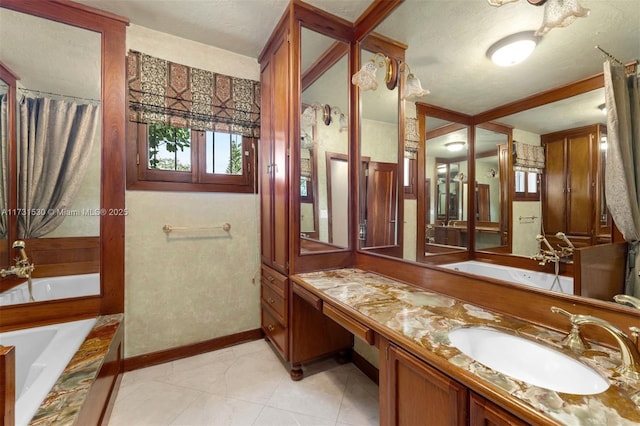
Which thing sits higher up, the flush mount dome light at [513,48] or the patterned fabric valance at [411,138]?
the flush mount dome light at [513,48]

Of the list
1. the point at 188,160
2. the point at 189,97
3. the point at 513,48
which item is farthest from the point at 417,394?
the point at 189,97

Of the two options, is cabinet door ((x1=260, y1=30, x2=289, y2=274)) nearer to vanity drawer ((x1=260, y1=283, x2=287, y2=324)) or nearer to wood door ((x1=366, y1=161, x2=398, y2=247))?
vanity drawer ((x1=260, y1=283, x2=287, y2=324))

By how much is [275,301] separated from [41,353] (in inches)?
55.7

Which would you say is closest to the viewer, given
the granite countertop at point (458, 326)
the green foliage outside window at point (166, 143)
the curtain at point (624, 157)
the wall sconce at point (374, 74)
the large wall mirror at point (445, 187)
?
the granite countertop at point (458, 326)

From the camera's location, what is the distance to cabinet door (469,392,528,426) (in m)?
0.65

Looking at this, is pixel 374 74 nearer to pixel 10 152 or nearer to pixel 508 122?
pixel 508 122

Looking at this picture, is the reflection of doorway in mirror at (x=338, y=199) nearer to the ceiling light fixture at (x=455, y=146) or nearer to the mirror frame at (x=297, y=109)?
the mirror frame at (x=297, y=109)

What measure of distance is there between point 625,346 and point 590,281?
25 cm

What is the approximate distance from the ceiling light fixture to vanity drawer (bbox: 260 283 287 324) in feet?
4.90

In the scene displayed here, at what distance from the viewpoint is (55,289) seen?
1829 millimetres

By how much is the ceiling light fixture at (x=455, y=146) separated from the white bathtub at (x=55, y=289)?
2545 mm

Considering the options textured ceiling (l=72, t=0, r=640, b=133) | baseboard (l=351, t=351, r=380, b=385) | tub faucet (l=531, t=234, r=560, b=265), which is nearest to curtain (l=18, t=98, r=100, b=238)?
textured ceiling (l=72, t=0, r=640, b=133)

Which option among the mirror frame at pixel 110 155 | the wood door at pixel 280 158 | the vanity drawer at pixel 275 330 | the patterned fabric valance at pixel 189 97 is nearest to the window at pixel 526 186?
the wood door at pixel 280 158

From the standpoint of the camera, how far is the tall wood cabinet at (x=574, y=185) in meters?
0.92
